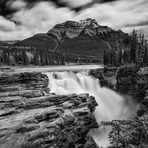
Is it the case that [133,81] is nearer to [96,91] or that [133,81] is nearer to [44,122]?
[96,91]

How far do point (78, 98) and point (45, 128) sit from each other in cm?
999

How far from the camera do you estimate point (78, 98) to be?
84.3ft

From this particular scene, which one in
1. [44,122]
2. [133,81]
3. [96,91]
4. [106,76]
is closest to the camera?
[44,122]

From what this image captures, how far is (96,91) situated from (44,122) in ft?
103

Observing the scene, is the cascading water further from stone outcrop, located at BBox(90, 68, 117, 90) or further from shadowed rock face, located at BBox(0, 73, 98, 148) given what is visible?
shadowed rock face, located at BBox(0, 73, 98, 148)

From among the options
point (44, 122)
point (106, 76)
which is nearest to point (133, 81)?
point (106, 76)

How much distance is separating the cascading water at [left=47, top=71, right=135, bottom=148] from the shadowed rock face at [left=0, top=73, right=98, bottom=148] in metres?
12.3

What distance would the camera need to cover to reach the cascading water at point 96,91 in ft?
125

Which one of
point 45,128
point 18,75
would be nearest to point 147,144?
point 45,128

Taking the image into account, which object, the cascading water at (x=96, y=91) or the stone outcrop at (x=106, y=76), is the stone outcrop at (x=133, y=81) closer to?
the stone outcrop at (x=106, y=76)

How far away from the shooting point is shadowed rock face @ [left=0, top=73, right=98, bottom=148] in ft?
50.2

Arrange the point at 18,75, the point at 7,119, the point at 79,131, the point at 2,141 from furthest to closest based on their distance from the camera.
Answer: the point at 18,75 < the point at 79,131 < the point at 7,119 < the point at 2,141

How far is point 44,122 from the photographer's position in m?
17.7

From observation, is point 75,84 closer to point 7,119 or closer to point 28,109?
point 28,109
